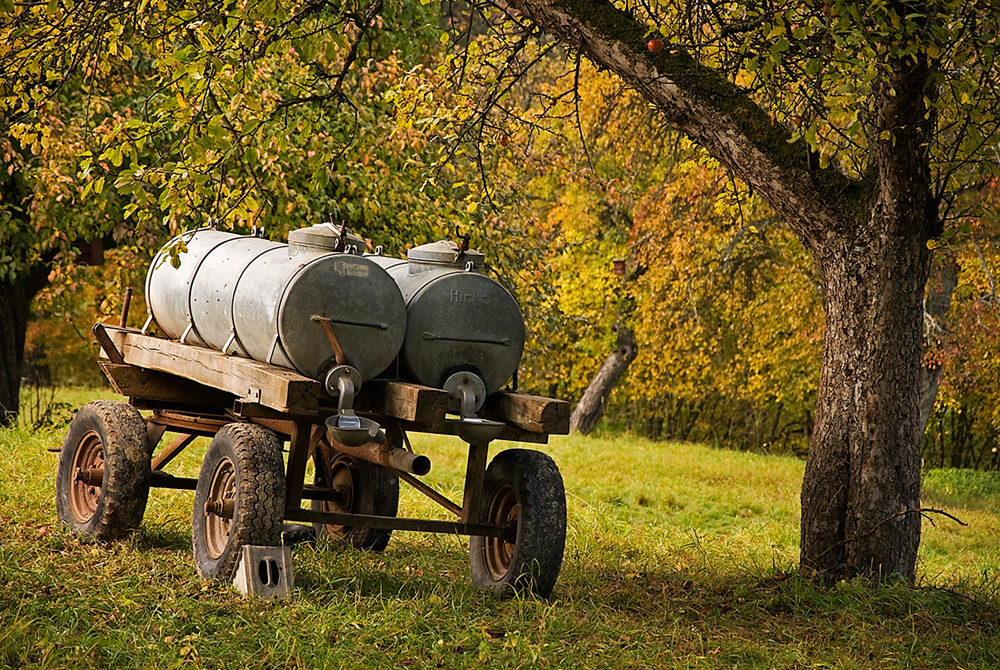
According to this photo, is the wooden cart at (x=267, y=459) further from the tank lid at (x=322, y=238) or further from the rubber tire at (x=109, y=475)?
the tank lid at (x=322, y=238)

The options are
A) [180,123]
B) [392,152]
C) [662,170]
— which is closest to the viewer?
[180,123]

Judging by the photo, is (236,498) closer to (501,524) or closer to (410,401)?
(410,401)

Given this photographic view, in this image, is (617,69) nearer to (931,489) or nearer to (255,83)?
(255,83)

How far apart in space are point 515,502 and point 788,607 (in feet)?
5.68

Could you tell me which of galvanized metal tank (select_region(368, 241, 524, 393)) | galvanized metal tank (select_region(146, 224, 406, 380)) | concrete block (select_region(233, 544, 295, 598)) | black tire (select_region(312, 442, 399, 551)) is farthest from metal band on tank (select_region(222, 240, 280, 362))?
black tire (select_region(312, 442, 399, 551))

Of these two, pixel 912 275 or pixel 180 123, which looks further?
pixel 912 275

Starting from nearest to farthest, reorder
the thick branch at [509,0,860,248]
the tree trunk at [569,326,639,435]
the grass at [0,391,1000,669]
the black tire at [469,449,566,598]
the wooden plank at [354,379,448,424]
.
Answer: the grass at [0,391,1000,669] → the wooden plank at [354,379,448,424] → the black tire at [469,449,566,598] → the thick branch at [509,0,860,248] → the tree trunk at [569,326,639,435]

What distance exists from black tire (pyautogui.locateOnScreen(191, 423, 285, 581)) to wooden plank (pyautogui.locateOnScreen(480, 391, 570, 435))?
124 cm

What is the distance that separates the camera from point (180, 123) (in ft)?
17.9

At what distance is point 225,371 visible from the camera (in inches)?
225

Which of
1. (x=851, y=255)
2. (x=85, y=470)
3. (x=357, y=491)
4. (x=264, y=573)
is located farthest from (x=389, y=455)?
(x=851, y=255)

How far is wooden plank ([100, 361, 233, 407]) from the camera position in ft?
22.2

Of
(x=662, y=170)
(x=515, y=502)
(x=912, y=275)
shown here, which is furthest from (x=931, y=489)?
(x=515, y=502)

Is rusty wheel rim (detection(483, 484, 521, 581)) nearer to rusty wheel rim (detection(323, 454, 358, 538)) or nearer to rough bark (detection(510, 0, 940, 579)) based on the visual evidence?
rusty wheel rim (detection(323, 454, 358, 538))
